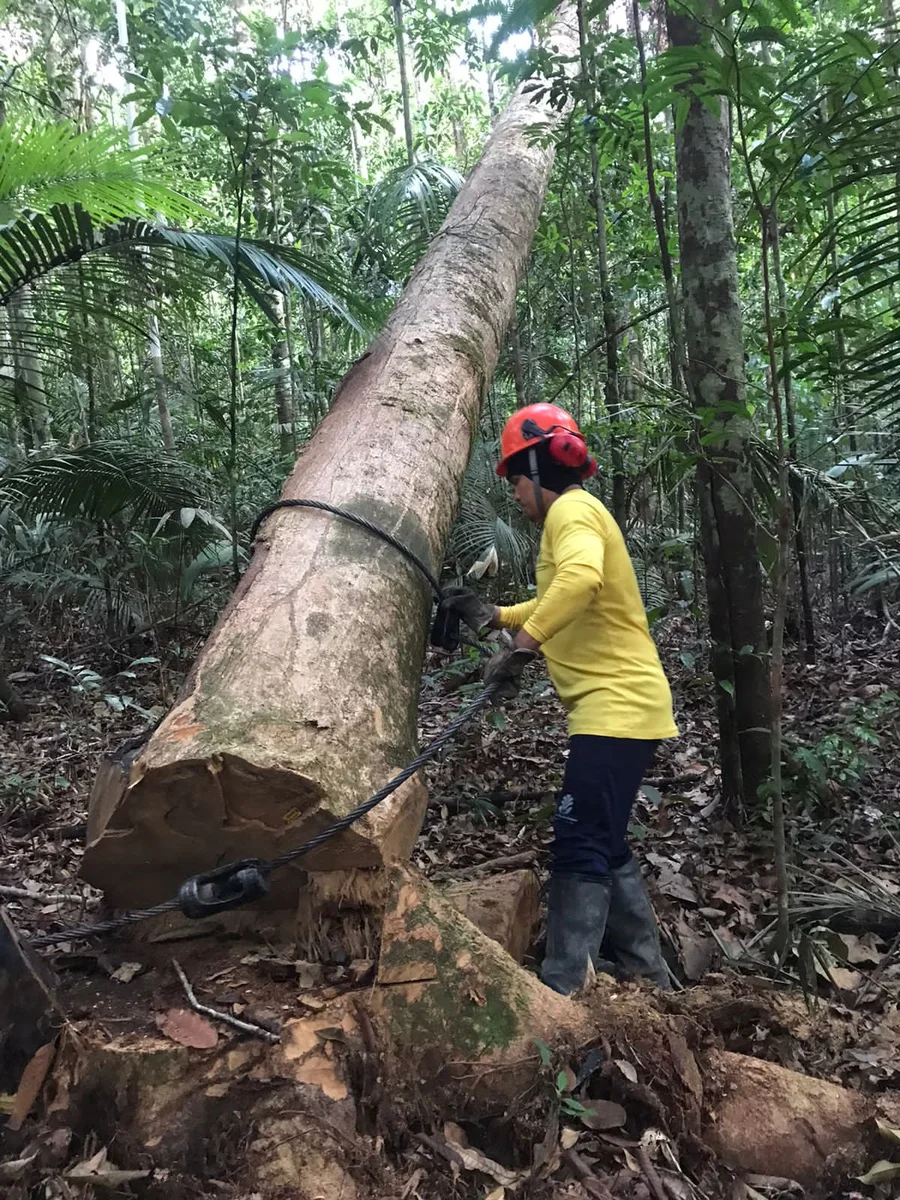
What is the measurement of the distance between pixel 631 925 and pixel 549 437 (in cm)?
165

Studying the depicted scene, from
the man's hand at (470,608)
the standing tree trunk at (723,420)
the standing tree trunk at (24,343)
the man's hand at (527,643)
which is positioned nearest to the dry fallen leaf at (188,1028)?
the man's hand at (527,643)

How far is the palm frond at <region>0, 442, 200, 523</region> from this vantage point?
4230 millimetres

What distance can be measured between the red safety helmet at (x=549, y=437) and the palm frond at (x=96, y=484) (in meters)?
2.42

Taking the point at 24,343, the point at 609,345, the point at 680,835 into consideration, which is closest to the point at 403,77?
the point at 609,345

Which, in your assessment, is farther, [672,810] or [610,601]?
[672,810]

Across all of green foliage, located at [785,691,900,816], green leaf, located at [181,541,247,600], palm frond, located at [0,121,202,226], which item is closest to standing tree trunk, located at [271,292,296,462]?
green leaf, located at [181,541,247,600]

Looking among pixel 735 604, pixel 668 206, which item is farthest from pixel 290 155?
pixel 735 604

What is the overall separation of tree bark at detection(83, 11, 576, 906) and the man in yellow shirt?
36cm

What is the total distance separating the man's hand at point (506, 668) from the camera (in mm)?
2432

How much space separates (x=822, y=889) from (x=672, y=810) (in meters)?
0.90

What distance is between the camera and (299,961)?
1.77 meters

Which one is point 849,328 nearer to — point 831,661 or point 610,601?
point 610,601

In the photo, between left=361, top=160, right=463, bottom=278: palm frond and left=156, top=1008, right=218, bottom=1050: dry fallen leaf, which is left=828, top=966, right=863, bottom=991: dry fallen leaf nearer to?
left=156, top=1008, right=218, bottom=1050: dry fallen leaf

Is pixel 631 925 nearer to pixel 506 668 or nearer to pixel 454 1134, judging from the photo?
pixel 506 668
